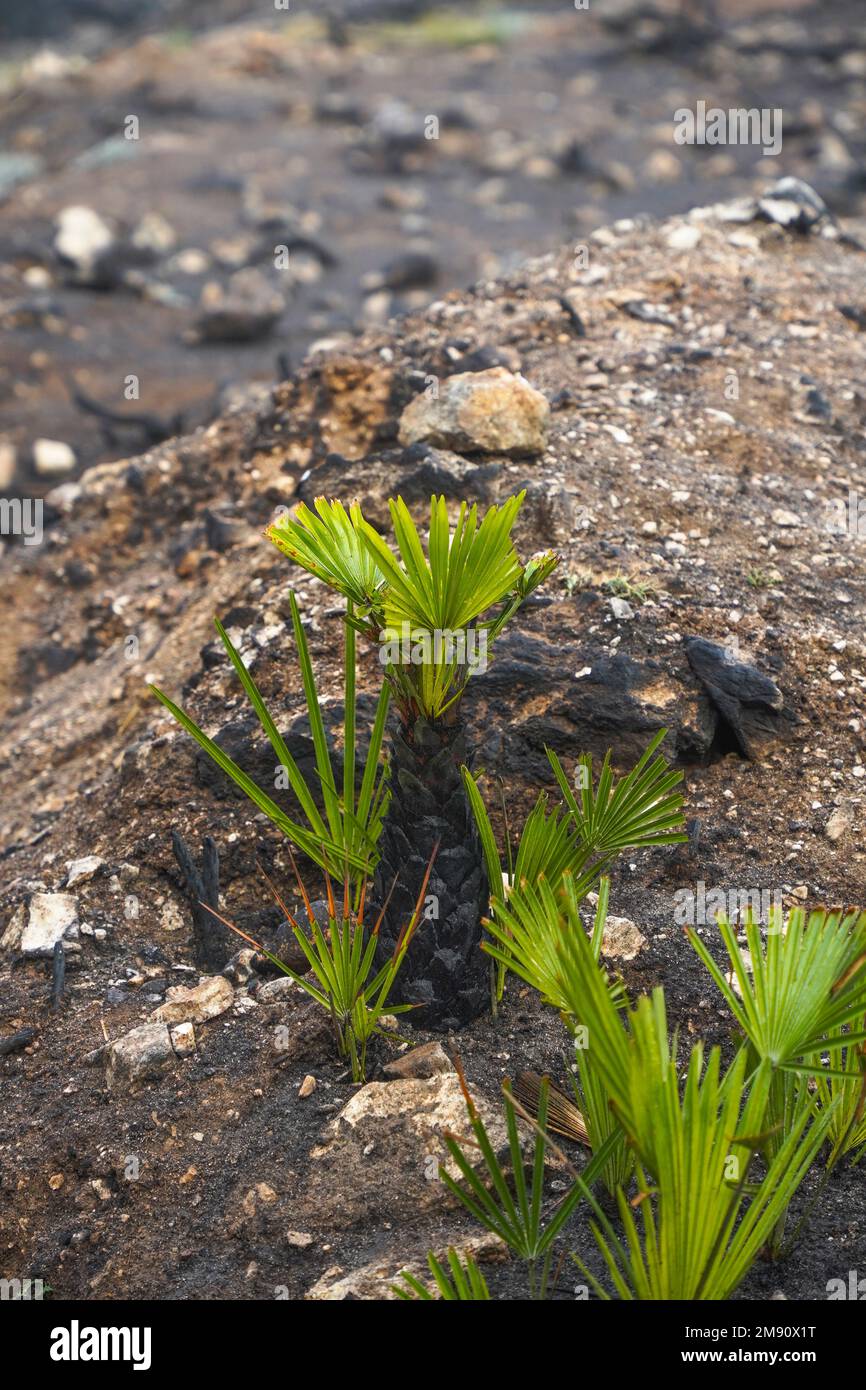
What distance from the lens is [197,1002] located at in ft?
9.00

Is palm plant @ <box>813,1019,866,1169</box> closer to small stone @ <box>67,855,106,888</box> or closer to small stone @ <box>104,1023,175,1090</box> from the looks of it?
small stone @ <box>104,1023,175,1090</box>

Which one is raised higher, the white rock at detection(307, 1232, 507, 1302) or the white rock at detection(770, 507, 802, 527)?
the white rock at detection(770, 507, 802, 527)

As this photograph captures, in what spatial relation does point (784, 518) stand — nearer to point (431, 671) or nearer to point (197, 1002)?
point (431, 671)

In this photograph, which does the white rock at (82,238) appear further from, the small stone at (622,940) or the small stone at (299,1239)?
the small stone at (299,1239)

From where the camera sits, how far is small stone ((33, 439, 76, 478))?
24.9 feet

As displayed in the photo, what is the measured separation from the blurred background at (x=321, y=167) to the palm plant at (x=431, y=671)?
184 inches

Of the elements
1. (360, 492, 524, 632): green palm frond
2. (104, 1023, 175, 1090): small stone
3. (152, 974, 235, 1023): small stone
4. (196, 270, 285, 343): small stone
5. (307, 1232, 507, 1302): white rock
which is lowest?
(307, 1232, 507, 1302): white rock

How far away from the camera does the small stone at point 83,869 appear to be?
10.3 feet

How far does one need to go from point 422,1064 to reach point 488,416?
202 centimetres

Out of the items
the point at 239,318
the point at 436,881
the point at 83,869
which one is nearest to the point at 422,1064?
the point at 436,881

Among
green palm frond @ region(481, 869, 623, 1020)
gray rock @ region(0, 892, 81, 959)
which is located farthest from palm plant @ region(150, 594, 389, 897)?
gray rock @ region(0, 892, 81, 959)

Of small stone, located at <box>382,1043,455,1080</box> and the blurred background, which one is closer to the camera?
small stone, located at <box>382,1043,455,1080</box>

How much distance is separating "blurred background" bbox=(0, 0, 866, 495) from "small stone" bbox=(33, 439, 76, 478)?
0.01 meters
